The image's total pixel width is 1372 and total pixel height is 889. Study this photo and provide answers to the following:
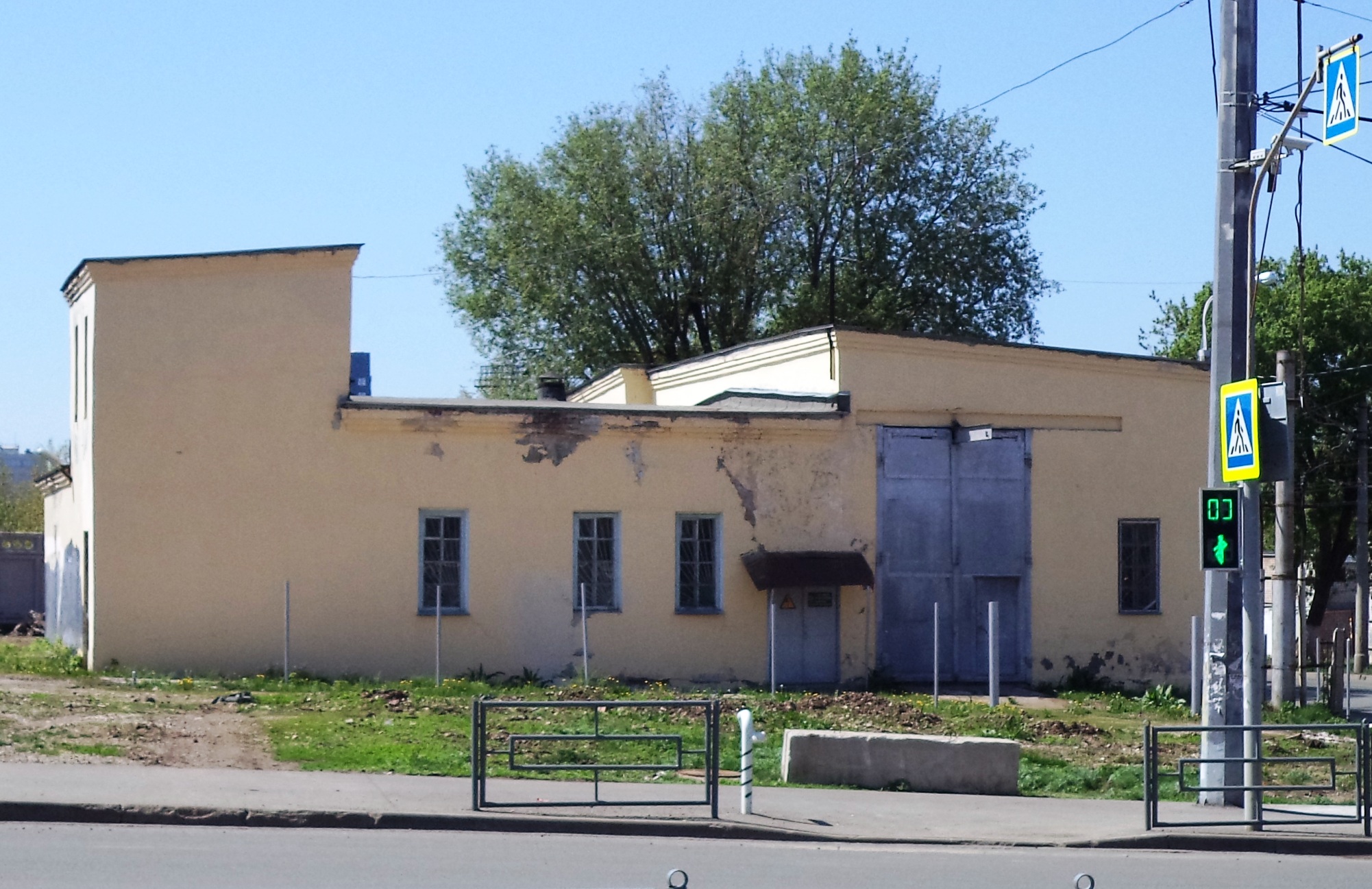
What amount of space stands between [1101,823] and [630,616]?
1265 cm

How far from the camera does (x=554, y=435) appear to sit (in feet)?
83.1

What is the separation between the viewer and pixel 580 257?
158ft

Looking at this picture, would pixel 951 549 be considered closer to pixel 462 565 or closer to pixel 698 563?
pixel 698 563

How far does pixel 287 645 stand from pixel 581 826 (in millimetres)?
12056

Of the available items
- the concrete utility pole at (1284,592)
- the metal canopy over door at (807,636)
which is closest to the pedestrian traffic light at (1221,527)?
the concrete utility pole at (1284,592)

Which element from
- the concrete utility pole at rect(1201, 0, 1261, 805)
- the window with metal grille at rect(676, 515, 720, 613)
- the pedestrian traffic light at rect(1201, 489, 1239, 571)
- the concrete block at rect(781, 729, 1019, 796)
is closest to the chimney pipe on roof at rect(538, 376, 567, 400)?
the window with metal grille at rect(676, 515, 720, 613)

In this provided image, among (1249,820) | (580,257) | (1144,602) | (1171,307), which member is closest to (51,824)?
(1249,820)

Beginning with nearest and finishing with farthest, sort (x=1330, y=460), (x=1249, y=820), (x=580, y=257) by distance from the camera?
(x=1249, y=820) < (x=580, y=257) < (x=1330, y=460)

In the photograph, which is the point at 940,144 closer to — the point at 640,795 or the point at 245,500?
the point at 245,500

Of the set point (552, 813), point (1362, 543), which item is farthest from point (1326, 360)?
point (552, 813)

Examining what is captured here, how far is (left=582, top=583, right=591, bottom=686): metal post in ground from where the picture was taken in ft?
77.3

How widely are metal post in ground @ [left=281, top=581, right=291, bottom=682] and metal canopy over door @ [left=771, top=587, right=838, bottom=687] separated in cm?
763

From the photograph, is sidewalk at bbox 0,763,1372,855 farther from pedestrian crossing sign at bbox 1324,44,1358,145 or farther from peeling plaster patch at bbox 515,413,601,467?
peeling plaster patch at bbox 515,413,601,467

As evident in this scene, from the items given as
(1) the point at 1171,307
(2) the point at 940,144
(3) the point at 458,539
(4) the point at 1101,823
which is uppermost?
(2) the point at 940,144
